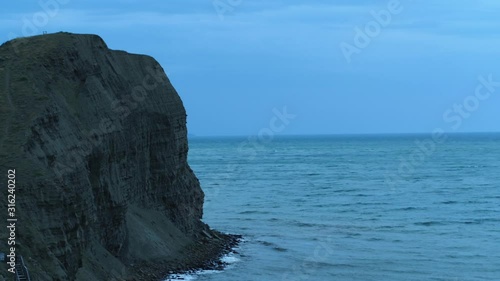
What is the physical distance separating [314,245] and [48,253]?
27031mm

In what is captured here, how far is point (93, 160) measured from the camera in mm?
34062

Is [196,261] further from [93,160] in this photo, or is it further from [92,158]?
[92,158]

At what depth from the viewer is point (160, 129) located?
45438mm

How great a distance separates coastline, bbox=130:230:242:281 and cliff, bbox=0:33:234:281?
0.33m

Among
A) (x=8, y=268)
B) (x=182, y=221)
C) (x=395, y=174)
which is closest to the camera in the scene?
(x=8, y=268)

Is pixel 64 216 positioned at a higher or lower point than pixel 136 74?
lower

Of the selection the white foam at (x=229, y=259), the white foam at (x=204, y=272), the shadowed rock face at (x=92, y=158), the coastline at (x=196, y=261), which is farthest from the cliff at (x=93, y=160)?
the white foam at (x=229, y=259)

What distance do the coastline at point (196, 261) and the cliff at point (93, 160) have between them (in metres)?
0.33

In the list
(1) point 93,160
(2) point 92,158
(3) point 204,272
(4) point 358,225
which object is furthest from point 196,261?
(4) point 358,225

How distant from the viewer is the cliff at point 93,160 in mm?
26875

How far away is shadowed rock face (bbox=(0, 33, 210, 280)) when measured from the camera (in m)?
26.9

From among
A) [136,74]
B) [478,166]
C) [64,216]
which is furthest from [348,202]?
[478,166]

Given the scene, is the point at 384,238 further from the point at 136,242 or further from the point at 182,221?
the point at 136,242

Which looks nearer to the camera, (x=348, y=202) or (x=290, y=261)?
(x=290, y=261)
